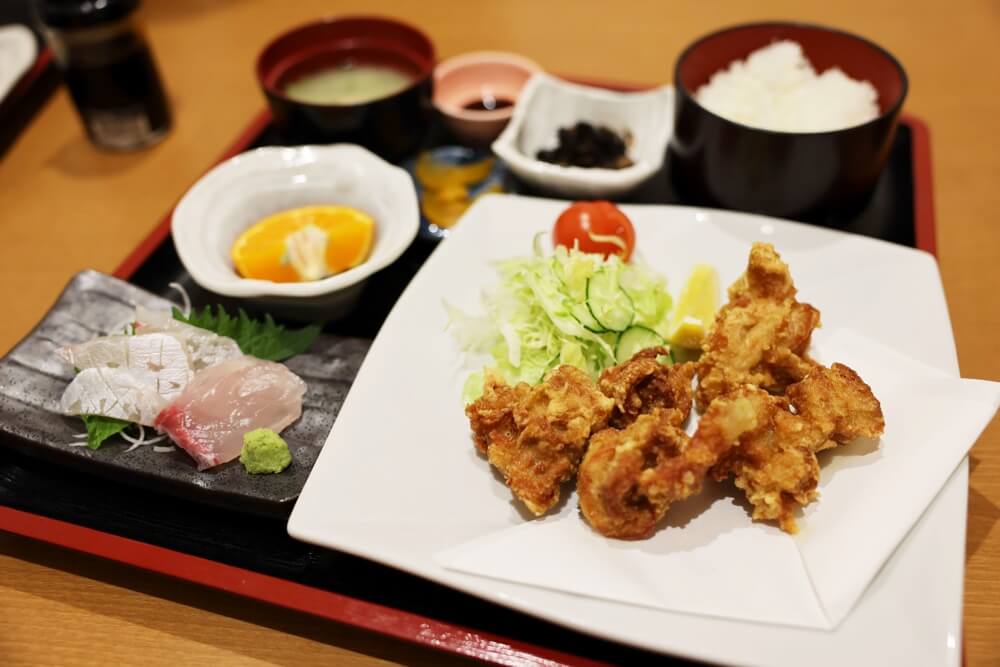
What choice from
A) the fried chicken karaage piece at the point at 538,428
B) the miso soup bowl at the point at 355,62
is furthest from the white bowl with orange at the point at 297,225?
the fried chicken karaage piece at the point at 538,428

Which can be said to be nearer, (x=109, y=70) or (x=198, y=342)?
(x=198, y=342)

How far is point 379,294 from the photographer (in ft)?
8.39

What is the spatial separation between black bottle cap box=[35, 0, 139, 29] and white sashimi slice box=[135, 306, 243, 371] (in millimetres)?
1521

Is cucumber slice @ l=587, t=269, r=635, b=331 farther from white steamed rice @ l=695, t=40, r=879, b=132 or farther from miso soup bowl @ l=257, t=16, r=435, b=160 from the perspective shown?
miso soup bowl @ l=257, t=16, r=435, b=160

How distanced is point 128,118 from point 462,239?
2.07 m

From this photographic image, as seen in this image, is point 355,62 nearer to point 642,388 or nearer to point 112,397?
point 112,397

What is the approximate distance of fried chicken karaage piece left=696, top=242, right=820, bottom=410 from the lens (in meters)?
1.87

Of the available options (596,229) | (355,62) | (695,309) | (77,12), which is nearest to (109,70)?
(77,12)

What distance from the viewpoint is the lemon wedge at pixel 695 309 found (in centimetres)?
209

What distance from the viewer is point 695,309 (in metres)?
2.13

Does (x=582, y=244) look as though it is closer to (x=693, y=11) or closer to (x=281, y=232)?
(x=281, y=232)

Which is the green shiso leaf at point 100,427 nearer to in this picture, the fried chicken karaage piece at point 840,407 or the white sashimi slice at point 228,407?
the white sashimi slice at point 228,407

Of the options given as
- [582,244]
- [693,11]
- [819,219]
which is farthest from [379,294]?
[693,11]

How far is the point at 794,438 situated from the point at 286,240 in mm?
1812
